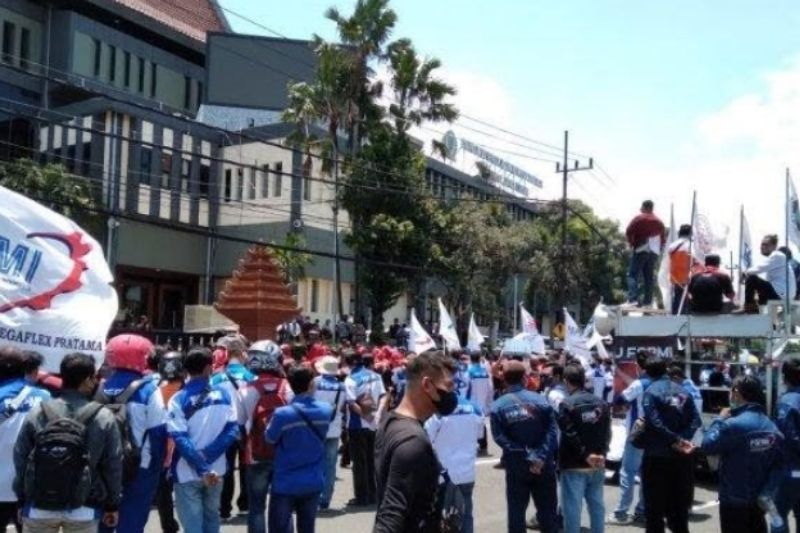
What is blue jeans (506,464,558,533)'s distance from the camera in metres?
7.91

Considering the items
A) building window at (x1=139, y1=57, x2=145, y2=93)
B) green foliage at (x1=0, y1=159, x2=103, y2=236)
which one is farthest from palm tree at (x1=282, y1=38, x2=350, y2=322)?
building window at (x1=139, y1=57, x2=145, y2=93)

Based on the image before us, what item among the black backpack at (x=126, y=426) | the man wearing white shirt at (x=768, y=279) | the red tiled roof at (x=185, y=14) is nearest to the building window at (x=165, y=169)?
the red tiled roof at (x=185, y=14)

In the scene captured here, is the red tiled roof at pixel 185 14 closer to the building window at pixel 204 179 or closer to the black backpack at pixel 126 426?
the building window at pixel 204 179

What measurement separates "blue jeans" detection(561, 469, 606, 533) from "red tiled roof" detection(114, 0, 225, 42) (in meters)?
39.0

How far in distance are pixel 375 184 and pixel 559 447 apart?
2364cm

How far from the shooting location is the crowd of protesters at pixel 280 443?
540 cm

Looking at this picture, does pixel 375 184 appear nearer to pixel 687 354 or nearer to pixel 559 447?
pixel 687 354

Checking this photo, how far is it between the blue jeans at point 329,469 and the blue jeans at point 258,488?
7.70 feet

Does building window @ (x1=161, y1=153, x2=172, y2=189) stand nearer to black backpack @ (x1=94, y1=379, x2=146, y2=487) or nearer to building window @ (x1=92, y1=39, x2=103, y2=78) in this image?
building window @ (x1=92, y1=39, x2=103, y2=78)

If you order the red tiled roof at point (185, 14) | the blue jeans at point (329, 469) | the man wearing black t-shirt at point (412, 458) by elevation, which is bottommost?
the blue jeans at point (329, 469)

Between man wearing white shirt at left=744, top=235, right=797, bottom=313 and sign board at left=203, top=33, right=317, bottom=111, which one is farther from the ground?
sign board at left=203, top=33, right=317, bottom=111

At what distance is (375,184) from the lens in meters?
31.5

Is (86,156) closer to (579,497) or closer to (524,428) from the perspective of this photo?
(579,497)

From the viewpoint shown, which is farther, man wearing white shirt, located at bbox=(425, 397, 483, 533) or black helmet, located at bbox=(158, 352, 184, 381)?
black helmet, located at bbox=(158, 352, 184, 381)
